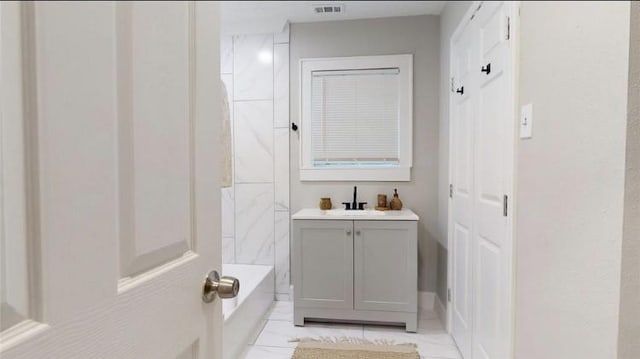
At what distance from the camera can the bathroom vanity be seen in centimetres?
238

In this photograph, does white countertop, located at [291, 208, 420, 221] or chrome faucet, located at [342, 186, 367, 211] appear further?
chrome faucet, located at [342, 186, 367, 211]

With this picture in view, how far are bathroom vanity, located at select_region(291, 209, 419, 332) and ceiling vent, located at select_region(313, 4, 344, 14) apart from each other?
145 cm

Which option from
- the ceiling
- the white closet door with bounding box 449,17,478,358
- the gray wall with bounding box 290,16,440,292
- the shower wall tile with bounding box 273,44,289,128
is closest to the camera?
the white closet door with bounding box 449,17,478,358

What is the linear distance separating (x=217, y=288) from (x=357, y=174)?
2.18 meters

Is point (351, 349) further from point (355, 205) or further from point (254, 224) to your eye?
point (254, 224)

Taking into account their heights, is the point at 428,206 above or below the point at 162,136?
below

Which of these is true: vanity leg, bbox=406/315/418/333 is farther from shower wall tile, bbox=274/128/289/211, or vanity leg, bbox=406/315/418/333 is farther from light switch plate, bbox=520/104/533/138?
light switch plate, bbox=520/104/533/138

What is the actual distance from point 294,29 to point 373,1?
0.66 metres

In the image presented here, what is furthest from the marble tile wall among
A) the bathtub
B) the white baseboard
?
the white baseboard

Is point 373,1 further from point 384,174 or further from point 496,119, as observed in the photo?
point 496,119

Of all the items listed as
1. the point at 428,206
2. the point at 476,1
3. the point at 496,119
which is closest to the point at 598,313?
the point at 496,119

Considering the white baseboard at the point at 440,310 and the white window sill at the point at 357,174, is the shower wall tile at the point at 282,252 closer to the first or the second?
the white window sill at the point at 357,174

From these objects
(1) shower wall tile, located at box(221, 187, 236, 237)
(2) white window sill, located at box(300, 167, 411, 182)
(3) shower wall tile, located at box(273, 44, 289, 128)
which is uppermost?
(3) shower wall tile, located at box(273, 44, 289, 128)

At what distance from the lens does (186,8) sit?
2.01ft
